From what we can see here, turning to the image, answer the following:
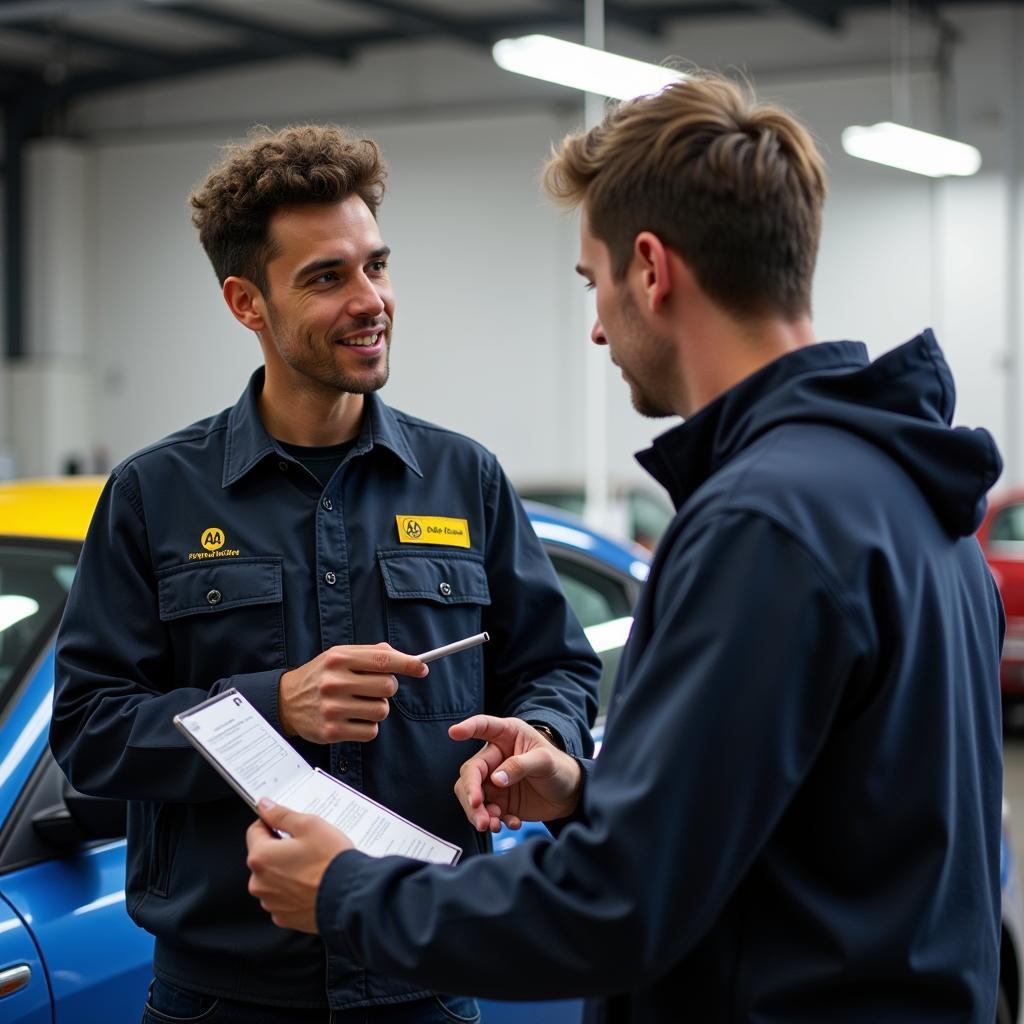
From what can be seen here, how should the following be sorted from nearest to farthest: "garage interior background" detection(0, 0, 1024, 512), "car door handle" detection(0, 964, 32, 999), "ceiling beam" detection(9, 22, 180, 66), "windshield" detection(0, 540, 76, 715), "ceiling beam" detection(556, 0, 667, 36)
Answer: "car door handle" detection(0, 964, 32, 999)
"windshield" detection(0, 540, 76, 715)
"garage interior background" detection(0, 0, 1024, 512)
"ceiling beam" detection(556, 0, 667, 36)
"ceiling beam" detection(9, 22, 180, 66)

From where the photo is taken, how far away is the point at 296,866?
141 cm

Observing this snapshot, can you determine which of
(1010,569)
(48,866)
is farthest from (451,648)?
(1010,569)

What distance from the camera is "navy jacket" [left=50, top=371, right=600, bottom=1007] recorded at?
6.15 ft

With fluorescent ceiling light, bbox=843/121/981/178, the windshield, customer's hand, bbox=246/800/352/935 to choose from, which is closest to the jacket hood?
customer's hand, bbox=246/800/352/935

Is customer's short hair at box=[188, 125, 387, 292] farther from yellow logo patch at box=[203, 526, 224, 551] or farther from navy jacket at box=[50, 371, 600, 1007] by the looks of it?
yellow logo patch at box=[203, 526, 224, 551]

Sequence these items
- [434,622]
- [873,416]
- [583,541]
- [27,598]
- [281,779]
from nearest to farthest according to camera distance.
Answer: [873,416] → [281,779] → [434,622] → [27,598] → [583,541]

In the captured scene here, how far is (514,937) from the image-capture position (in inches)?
50.0

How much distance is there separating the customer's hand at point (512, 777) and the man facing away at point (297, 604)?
0.31 feet

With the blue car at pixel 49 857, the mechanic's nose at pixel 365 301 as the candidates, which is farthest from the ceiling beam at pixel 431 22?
the mechanic's nose at pixel 365 301

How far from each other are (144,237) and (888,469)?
1732 centimetres

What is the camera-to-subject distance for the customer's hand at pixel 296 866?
1.39m

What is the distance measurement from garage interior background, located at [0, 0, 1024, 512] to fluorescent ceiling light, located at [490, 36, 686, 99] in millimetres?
3804

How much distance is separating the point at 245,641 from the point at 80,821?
437 mm

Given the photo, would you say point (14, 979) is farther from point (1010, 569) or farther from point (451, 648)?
point (1010, 569)
